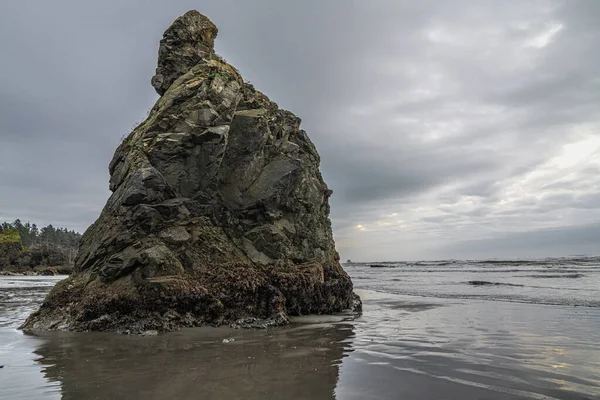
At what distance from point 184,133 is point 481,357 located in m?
12.1

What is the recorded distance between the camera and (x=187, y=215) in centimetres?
1395

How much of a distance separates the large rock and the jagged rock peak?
0.16 ft

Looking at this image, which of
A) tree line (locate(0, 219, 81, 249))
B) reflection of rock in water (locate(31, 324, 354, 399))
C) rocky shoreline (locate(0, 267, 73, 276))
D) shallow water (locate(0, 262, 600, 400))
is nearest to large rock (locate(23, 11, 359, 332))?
shallow water (locate(0, 262, 600, 400))

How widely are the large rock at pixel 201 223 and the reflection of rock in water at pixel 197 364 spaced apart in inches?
58.8

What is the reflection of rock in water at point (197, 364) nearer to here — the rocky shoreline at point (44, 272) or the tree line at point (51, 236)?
the rocky shoreline at point (44, 272)

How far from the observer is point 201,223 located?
559 inches

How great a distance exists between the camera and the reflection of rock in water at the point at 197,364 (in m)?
6.24

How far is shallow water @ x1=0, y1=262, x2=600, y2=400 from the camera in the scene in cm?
625

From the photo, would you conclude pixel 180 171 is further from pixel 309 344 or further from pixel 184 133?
pixel 309 344

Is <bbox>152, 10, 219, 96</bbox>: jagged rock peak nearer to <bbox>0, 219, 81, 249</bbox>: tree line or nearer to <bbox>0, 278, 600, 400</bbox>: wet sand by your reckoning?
<bbox>0, 278, 600, 400</bbox>: wet sand

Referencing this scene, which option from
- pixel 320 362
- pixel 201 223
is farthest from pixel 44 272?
pixel 320 362

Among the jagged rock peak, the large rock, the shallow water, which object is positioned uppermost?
the jagged rock peak

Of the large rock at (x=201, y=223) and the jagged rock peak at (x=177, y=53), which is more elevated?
the jagged rock peak at (x=177, y=53)

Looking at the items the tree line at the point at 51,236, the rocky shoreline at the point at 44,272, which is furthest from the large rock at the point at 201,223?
the tree line at the point at 51,236
